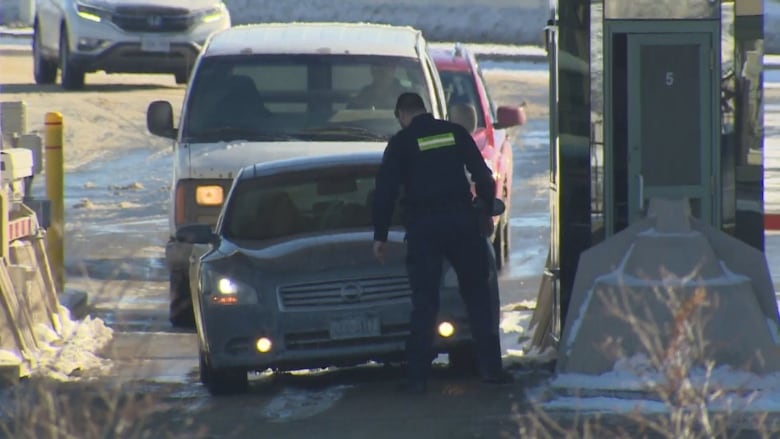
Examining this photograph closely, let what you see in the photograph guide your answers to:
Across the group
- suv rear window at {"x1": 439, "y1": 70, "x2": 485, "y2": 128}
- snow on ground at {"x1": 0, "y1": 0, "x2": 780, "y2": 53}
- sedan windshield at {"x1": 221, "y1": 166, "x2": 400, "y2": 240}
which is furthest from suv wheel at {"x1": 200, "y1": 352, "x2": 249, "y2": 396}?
snow on ground at {"x1": 0, "y1": 0, "x2": 780, "y2": 53}

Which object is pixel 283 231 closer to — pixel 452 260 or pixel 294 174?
pixel 294 174

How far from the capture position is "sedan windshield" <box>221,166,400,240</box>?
10484mm

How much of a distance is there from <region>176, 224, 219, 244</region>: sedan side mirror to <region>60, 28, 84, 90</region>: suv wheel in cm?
1433

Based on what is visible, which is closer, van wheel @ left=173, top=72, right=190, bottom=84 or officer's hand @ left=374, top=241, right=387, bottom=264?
officer's hand @ left=374, top=241, right=387, bottom=264

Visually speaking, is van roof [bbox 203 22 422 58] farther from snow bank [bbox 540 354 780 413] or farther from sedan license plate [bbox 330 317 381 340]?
snow bank [bbox 540 354 780 413]

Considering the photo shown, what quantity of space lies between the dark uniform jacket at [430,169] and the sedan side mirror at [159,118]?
3.89 meters

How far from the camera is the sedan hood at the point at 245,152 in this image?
1245 centimetres

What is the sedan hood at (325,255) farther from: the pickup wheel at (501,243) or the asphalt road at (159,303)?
the pickup wheel at (501,243)

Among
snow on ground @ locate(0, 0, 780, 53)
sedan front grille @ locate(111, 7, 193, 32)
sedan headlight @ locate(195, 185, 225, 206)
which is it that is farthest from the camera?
snow on ground @ locate(0, 0, 780, 53)

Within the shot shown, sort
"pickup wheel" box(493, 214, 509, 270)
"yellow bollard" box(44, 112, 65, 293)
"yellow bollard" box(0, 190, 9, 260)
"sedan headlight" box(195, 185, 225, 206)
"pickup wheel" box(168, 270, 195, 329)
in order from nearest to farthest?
"yellow bollard" box(0, 190, 9, 260), "sedan headlight" box(195, 185, 225, 206), "pickup wheel" box(168, 270, 195, 329), "yellow bollard" box(44, 112, 65, 293), "pickup wheel" box(493, 214, 509, 270)

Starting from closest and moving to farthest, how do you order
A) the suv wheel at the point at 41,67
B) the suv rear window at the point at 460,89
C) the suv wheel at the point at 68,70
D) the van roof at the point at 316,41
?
1. the van roof at the point at 316,41
2. the suv rear window at the point at 460,89
3. the suv wheel at the point at 68,70
4. the suv wheel at the point at 41,67

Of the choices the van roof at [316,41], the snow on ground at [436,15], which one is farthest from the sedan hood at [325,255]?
the snow on ground at [436,15]

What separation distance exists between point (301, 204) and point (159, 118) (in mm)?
2821

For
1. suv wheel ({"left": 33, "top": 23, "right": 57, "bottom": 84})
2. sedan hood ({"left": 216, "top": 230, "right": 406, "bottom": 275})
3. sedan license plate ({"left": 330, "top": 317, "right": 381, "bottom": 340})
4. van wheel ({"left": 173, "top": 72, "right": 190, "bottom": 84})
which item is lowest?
sedan license plate ({"left": 330, "top": 317, "right": 381, "bottom": 340})
